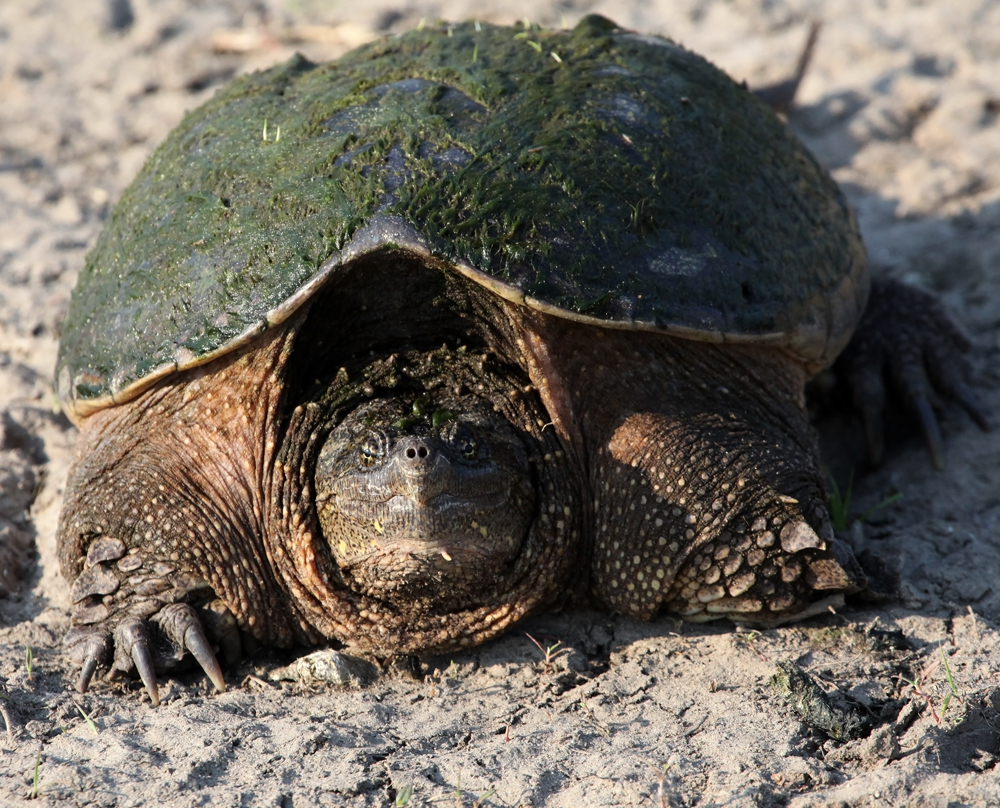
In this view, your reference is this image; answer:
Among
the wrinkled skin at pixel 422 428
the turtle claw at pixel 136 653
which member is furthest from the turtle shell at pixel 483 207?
the turtle claw at pixel 136 653

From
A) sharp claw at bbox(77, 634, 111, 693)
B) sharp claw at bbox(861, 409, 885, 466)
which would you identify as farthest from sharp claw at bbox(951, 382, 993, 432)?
sharp claw at bbox(77, 634, 111, 693)

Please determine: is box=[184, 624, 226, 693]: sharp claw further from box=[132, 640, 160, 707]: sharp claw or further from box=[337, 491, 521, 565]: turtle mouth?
box=[337, 491, 521, 565]: turtle mouth

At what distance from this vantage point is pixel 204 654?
2.89 m

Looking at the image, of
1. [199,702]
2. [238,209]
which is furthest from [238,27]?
[199,702]

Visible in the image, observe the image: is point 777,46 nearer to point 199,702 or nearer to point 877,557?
point 877,557

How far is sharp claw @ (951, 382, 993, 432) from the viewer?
3.87 metres

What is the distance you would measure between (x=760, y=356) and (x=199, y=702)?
201 centimetres

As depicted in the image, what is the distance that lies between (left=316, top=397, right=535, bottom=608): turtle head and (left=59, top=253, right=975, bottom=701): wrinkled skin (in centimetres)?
1

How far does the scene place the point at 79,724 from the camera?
107 inches

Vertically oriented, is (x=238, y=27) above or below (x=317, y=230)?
above

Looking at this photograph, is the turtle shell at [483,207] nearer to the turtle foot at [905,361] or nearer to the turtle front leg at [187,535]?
the turtle front leg at [187,535]

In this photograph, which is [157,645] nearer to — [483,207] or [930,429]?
[483,207]

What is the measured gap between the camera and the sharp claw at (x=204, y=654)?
289cm

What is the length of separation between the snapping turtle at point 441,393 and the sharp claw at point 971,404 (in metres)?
1.05
